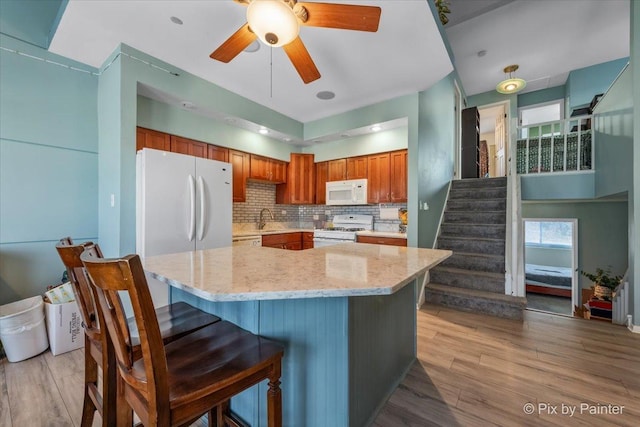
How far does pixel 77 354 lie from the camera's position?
221cm

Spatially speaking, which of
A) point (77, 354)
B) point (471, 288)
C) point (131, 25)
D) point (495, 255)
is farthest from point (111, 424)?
point (495, 255)

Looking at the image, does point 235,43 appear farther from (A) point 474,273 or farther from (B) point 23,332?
(A) point 474,273

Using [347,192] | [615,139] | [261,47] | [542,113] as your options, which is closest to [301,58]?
[261,47]

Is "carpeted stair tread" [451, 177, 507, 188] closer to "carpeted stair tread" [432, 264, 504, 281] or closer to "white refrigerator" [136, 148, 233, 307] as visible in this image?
"carpeted stair tread" [432, 264, 504, 281]

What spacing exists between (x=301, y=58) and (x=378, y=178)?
2532mm

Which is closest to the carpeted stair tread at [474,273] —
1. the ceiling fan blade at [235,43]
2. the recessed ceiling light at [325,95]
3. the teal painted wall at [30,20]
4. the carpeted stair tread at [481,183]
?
the carpeted stair tread at [481,183]

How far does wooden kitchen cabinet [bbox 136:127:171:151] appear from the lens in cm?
296

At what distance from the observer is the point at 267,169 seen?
4.62 meters

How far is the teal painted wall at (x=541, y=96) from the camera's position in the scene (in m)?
5.91

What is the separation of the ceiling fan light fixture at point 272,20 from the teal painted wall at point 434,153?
2.45 m

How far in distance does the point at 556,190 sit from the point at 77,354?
6296 millimetres

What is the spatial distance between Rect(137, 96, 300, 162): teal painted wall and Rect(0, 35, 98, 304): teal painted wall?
0.55m

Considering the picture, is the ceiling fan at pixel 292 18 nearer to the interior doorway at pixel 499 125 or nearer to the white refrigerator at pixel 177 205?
the white refrigerator at pixel 177 205

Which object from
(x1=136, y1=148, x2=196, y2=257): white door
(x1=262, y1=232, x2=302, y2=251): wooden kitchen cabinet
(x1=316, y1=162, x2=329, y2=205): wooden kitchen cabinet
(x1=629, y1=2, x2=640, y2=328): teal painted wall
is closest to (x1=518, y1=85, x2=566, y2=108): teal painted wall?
(x1=629, y1=2, x2=640, y2=328): teal painted wall
